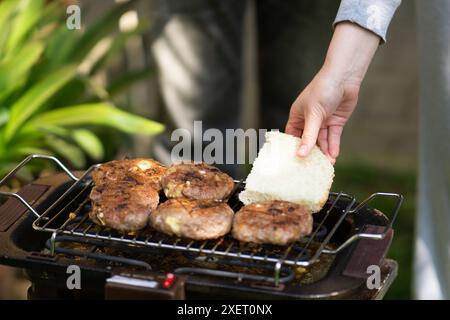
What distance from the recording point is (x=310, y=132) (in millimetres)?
2215

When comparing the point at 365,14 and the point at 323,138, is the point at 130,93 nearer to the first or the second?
the point at 323,138

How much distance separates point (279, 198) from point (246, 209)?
159 millimetres

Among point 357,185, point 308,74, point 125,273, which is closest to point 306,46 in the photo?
point 308,74

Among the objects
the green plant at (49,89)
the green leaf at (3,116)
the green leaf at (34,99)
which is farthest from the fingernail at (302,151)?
the green leaf at (3,116)

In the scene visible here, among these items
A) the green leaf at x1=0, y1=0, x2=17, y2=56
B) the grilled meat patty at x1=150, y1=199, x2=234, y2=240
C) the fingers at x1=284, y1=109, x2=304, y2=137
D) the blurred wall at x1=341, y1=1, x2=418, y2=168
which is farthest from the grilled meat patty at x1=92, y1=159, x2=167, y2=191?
the blurred wall at x1=341, y1=1, x2=418, y2=168

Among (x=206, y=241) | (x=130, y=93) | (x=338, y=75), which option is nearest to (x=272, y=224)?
(x=206, y=241)

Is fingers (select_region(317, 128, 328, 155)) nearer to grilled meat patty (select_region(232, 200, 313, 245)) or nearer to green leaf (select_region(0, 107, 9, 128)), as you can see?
grilled meat patty (select_region(232, 200, 313, 245))

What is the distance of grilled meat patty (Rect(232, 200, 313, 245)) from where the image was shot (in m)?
1.90

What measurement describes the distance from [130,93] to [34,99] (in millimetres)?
1195

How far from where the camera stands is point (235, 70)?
14.8 feet

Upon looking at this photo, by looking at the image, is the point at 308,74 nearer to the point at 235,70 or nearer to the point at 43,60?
A: the point at 235,70

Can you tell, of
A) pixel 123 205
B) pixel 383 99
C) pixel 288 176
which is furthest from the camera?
pixel 383 99

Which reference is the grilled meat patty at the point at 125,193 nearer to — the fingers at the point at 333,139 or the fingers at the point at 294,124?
the fingers at the point at 294,124
